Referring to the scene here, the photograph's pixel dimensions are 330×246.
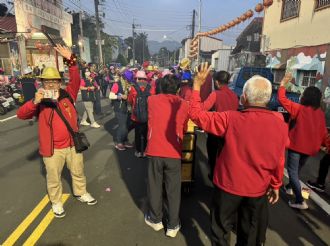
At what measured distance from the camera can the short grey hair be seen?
7.73 ft

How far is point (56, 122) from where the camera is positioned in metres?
3.80

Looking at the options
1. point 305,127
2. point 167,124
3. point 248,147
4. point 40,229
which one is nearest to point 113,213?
point 40,229

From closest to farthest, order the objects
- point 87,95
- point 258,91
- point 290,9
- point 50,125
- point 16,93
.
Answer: point 258,91 → point 50,125 → point 87,95 → point 16,93 → point 290,9

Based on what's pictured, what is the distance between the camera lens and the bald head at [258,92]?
2.36 meters

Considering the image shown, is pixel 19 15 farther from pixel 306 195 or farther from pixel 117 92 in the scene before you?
pixel 306 195

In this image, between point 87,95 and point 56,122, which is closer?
point 56,122

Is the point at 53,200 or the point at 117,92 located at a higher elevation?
the point at 117,92

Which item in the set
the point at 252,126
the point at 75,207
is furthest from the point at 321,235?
the point at 75,207

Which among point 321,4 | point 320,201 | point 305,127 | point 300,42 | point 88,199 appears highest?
point 321,4

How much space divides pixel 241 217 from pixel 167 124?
4.44 feet

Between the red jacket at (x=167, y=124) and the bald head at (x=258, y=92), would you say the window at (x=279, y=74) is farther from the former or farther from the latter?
the bald head at (x=258, y=92)

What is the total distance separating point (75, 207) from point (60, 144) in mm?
1093

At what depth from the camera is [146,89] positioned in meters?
5.86

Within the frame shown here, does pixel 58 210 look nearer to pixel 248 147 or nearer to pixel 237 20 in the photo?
pixel 248 147
